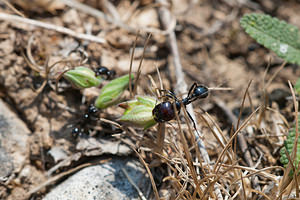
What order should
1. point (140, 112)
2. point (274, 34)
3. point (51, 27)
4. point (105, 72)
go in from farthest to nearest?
1. point (51, 27)
2. point (274, 34)
3. point (105, 72)
4. point (140, 112)

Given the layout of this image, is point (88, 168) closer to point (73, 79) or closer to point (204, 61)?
point (73, 79)

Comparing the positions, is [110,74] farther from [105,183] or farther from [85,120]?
[105,183]

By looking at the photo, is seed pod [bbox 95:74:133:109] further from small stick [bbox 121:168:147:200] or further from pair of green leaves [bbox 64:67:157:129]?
small stick [bbox 121:168:147:200]

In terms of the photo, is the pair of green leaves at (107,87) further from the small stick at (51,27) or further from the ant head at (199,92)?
the small stick at (51,27)

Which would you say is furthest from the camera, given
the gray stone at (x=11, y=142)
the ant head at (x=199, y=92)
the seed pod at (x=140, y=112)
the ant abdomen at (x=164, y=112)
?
the gray stone at (x=11, y=142)

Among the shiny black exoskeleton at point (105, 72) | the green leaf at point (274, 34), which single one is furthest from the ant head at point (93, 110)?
the green leaf at point (274, 34)

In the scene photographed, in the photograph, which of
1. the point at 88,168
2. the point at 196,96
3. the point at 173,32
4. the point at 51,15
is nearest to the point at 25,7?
the point at 51,15

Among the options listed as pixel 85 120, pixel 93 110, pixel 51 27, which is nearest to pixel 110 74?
pixel 93 110
